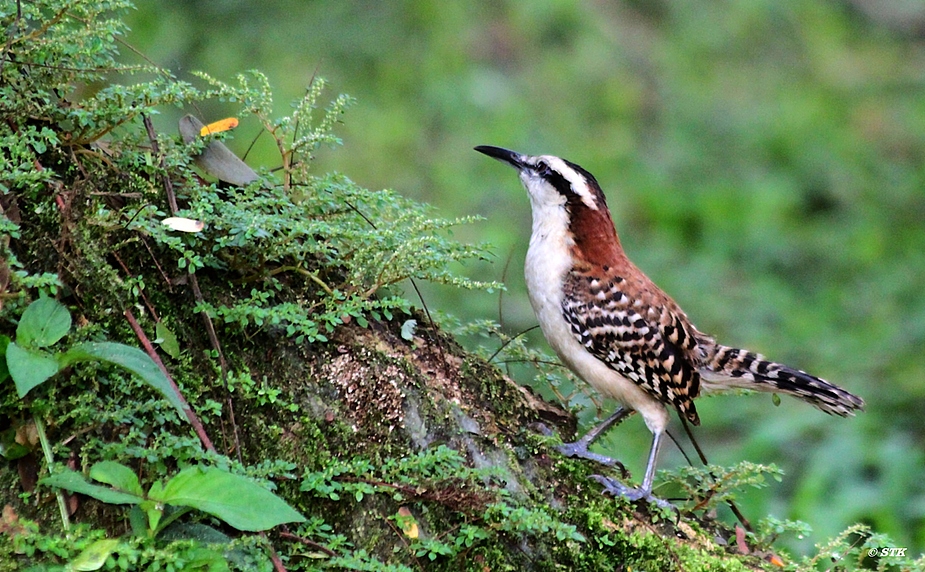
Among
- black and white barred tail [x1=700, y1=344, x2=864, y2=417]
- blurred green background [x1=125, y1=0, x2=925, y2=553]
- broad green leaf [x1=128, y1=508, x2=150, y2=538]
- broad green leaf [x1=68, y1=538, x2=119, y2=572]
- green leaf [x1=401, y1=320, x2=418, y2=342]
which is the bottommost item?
broad green leaf [x1=68, y1=538, x2=119, y2=572]

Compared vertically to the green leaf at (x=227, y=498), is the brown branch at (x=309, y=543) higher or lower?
higher

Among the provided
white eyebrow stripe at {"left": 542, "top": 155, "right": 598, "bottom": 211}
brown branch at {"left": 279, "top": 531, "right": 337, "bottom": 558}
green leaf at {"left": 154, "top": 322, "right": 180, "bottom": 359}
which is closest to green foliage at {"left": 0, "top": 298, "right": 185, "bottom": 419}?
green leaf at {"left": 154, "top": 322, "right": 180, "bottom": 359}

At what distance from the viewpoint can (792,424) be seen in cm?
741

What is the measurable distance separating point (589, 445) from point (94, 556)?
220 cm

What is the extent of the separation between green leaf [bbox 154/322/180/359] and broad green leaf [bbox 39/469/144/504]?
556 mm

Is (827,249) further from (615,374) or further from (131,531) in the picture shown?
(131,531)

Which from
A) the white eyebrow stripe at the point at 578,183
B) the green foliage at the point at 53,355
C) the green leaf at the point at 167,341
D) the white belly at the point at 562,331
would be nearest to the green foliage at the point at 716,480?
the white belly at the point at 562,331

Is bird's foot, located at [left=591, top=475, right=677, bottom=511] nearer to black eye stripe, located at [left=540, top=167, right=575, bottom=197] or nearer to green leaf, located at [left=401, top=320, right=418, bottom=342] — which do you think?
green leaf, located at [left=401, top=320, right=418, bottom=342]

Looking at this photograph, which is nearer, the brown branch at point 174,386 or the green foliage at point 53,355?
the green foliage at point 53,355

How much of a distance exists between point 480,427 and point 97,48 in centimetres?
193

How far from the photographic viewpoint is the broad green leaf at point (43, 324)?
2717 mm

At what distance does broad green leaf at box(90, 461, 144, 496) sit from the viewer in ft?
8.57

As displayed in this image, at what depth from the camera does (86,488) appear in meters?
2.59

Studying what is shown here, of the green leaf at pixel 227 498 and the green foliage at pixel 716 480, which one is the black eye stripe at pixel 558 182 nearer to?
the green foliage at pixel 716 480
